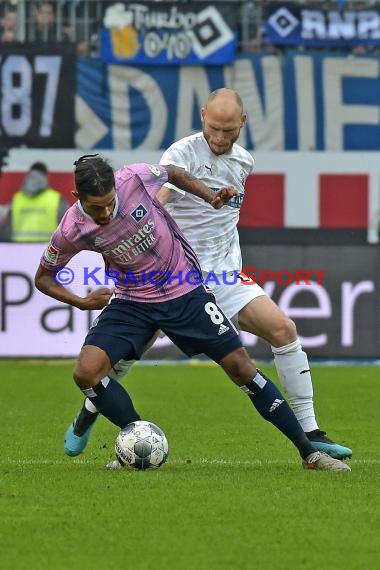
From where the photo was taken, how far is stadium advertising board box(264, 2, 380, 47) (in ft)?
62.6

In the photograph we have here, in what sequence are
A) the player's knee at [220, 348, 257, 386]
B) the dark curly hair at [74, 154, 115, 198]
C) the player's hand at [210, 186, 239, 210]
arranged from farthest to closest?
the player's knee at [220, 348, 257, 386] → the player's hand at [210, 186, 239, 210] → the dark curly hair at [74, 154, 115, 198]

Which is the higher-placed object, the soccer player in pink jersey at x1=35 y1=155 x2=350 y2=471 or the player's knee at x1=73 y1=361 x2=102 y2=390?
the soccer player in pink jersey at x1=35 y1=155 x2=350 y2=471

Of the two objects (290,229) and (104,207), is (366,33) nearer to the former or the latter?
(290,229)

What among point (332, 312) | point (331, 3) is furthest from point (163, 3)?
point (332, 312)

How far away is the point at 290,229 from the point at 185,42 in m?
4.18

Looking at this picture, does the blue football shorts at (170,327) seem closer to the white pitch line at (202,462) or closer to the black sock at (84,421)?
the black sock at (84,421)

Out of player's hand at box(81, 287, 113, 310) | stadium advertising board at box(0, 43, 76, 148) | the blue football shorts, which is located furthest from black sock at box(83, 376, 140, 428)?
stadium advertising board at box(0, 43, 76, 148)

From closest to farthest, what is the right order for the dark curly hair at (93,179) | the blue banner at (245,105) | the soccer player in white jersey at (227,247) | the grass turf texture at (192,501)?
1. the grass turf texture at (192,501)
2. the dark curly hair at (93,179)
3. the soccer player in white jersey at (227,247)
4. the blue banner at (245,105)

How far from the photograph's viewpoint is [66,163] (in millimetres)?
18953

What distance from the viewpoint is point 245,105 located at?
1920 centimetres

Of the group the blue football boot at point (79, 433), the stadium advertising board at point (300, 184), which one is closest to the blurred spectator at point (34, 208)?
the stadium advertising board at point (300, 184)

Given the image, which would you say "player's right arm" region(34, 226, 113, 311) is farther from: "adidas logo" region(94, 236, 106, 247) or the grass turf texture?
the grass turf texture

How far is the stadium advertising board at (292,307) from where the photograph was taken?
15.6 m

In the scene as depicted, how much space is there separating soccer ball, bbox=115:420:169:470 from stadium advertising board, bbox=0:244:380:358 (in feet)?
25.7
